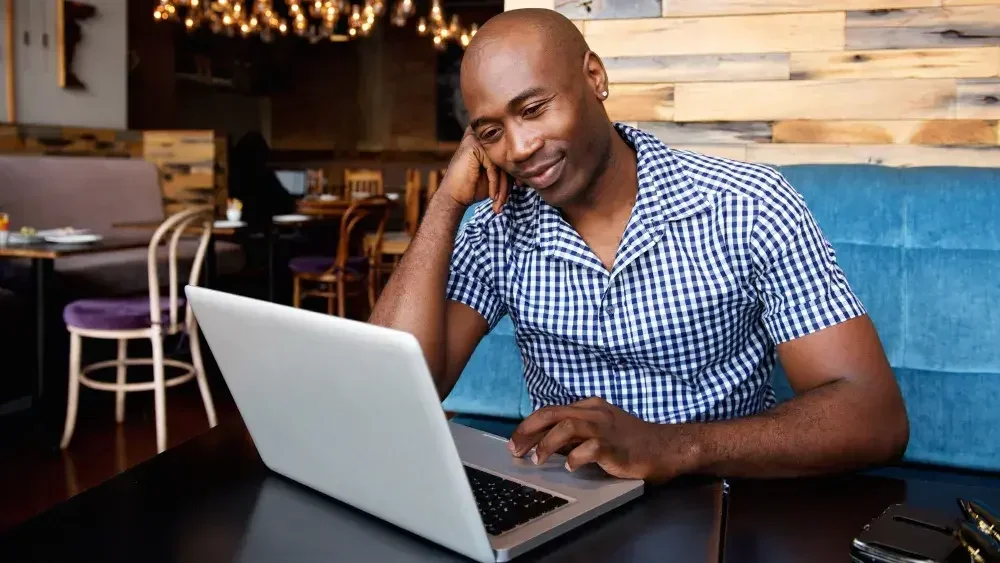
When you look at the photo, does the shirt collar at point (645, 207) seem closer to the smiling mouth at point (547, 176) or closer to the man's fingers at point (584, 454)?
the smiling mouth at point (547, 176)

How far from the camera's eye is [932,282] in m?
1.57

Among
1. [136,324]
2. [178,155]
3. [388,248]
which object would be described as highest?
[178,155]

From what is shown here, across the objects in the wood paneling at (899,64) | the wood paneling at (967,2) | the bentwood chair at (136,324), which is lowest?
the bentwood chair at (136,324)

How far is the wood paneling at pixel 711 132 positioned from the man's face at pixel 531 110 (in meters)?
1.03

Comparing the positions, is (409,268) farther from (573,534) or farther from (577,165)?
(573,534)

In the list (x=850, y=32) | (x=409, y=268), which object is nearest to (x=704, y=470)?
(x=409, y=268)

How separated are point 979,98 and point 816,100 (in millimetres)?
346

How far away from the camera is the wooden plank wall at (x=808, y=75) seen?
78.7 inches

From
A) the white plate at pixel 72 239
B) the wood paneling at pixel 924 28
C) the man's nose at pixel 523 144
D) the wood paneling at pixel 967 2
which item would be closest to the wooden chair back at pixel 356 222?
Answer: the white plate at pixel 72 239

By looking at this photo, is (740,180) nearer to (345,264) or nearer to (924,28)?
(924,28)

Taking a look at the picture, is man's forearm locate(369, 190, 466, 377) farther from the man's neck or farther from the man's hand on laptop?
the man's hand on laptop

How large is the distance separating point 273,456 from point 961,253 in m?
1.24

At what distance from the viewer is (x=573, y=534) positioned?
0.80 metres

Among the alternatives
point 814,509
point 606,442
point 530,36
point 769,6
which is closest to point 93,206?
point 769,6
